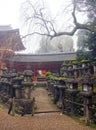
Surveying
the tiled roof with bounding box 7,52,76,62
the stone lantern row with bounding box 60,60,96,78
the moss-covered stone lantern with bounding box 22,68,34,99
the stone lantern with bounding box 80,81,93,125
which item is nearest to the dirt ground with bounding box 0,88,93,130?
the stone lantern with bounding box 80,81,93,125

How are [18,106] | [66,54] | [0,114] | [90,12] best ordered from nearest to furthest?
[0,114]
[18,106]
[90,12]
[66,54]

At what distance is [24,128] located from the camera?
28.3 ft

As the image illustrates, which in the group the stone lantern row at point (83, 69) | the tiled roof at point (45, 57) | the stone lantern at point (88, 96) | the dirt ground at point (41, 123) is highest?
the tiled roof at point (45, 57)

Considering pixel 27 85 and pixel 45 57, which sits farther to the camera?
pixel 45 57

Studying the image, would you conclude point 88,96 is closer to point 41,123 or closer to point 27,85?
point 41,123

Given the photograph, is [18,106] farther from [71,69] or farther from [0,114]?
[71,69]

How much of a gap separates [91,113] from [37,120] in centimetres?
268

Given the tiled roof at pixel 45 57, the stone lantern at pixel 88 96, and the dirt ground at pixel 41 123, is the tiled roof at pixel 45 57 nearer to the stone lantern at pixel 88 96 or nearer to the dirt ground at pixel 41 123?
the dirt ground at pixel 41 123

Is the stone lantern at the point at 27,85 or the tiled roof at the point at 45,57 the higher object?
the tiled roof at the point at 45,57

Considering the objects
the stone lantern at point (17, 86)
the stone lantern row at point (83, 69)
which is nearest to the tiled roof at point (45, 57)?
the stone lantern row at point (83, 69)

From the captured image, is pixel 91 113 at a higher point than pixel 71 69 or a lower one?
lower

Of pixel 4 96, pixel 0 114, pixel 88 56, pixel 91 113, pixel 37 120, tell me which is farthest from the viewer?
pixel 88 56

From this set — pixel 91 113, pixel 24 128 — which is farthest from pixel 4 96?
pixel 91 113

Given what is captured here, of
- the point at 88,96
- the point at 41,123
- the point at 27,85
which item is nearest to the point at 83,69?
the point at 27,85
